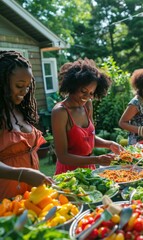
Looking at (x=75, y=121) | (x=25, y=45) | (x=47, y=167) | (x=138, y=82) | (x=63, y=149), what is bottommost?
(x=47, y=167)

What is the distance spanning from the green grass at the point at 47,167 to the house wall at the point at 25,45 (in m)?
2.48

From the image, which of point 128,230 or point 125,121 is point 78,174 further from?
point 125,121

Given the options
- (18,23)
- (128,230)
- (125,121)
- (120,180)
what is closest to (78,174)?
(120,180)

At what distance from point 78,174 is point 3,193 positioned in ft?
2.00

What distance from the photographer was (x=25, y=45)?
9547 mm

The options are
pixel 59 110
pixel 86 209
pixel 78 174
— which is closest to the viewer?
pixel 86 209

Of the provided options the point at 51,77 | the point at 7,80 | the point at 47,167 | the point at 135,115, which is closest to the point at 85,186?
the point at 7,80

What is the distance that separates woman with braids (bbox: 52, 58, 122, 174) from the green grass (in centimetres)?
406

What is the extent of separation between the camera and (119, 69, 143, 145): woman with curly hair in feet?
13.4

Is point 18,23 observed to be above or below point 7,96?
above

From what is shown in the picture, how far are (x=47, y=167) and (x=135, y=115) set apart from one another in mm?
3992

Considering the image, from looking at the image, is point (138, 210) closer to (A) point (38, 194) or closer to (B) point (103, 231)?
(B) point (103, 231)

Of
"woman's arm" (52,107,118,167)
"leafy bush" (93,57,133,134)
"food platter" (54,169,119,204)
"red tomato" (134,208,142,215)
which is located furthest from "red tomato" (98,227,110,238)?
"leafy bush" (93,57,133,134)

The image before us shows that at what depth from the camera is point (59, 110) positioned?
2.91 metres
